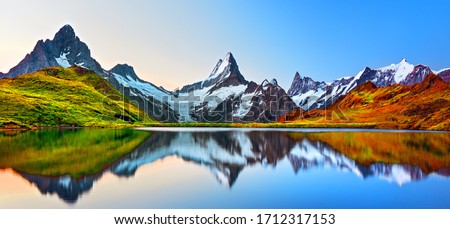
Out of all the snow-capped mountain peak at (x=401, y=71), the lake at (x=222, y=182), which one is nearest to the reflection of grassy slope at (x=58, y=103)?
the lake at (x=222, y=182)

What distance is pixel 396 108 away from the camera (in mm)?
131875

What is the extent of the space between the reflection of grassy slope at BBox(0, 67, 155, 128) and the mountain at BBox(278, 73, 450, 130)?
80.5 meters

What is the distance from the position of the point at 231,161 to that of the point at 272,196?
9.62 meters

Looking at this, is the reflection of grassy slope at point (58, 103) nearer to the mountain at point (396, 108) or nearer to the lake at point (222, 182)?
the lake at point (222, 182)

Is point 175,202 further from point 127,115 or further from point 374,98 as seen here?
point 374,98

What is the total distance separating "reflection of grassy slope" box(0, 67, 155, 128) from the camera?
93625mm

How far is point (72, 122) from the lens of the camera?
104 m

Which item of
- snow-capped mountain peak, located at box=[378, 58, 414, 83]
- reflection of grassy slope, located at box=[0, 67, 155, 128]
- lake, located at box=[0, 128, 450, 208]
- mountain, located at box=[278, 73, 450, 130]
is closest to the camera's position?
lake, located at box=[0, 128, 450, 208]

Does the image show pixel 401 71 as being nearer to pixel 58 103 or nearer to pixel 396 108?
pixel 396 108

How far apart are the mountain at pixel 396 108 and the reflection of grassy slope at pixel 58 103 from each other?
80.5m

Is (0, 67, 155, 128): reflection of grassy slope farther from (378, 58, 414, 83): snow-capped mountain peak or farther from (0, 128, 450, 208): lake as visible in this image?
(378, 58, 414, 83): snow-capped mountain peak

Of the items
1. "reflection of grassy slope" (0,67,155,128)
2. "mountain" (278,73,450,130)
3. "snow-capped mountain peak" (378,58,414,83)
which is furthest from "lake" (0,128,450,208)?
"snow-capped mountain peak" (378,58,414,83)

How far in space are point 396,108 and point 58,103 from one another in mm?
124802

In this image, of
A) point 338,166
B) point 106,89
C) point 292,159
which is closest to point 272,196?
point 338,166
